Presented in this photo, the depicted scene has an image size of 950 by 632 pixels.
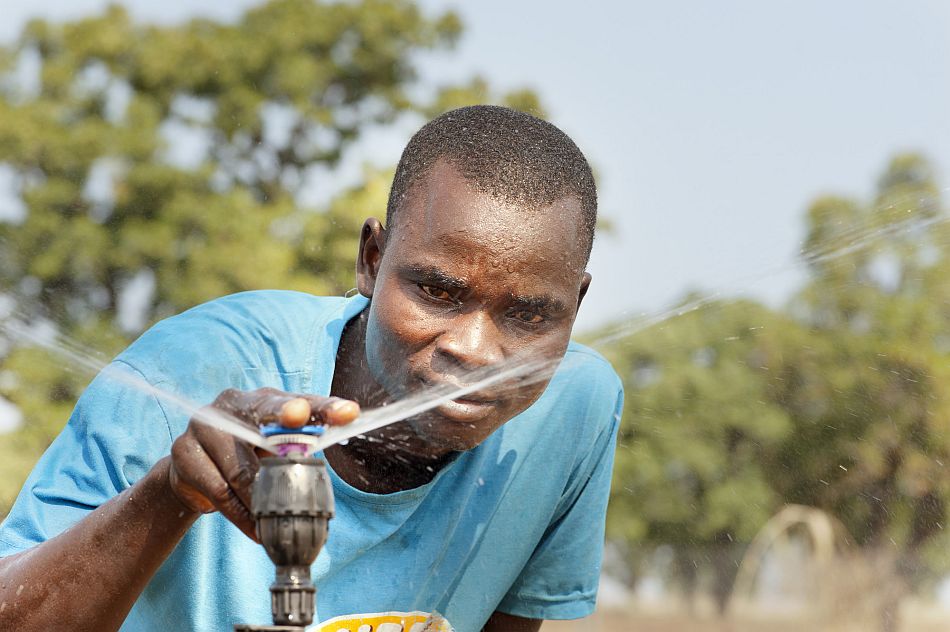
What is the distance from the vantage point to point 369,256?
2.59 meters

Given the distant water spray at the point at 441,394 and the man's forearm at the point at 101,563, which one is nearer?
the man's forearm at the point at 101,563

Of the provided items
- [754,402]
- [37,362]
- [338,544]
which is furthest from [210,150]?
[338,544]

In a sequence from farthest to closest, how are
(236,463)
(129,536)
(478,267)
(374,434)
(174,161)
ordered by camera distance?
(174,161) → (374,434) → (478,267) → (129,536) → (236,463)

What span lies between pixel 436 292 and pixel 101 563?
73 centimetres

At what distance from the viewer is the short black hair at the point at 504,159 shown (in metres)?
2.28

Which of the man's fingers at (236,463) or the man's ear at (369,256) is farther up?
the man's ear at (369,256)

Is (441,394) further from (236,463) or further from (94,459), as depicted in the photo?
(94,459)

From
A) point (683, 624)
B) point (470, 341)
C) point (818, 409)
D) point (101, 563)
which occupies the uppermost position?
point (470, 341)

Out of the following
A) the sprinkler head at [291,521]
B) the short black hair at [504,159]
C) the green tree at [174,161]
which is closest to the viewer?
the sprinkler head at [291,521]

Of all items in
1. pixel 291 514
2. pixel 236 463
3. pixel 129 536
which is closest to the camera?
pixel 291 514

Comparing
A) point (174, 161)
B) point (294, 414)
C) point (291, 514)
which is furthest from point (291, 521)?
point (174, 161)

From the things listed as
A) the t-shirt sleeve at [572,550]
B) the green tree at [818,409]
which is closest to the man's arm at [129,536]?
the t-shirt sleeve at [572,550]

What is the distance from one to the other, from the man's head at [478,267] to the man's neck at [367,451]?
0.11 m

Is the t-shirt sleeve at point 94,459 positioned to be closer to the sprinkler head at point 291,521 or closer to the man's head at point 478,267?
the man's head at point 478,267
